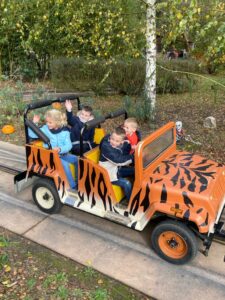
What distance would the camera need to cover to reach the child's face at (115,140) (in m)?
4.03

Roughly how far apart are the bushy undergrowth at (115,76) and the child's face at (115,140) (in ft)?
20.8

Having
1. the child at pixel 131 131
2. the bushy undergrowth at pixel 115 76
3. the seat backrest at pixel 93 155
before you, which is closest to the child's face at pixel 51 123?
the seat backrest at pixel 93 155

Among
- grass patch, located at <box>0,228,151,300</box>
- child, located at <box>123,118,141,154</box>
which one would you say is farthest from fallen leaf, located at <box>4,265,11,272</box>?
child, located at <box>123,118,141,154</box>

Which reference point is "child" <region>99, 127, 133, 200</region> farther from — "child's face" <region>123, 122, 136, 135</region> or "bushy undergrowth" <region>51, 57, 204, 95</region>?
"bushy undergrowth" <region>51, 57, 204, 95</region>

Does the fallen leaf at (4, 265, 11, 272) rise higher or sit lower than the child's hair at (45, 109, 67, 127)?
lower

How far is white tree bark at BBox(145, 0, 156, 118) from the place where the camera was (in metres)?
6.80

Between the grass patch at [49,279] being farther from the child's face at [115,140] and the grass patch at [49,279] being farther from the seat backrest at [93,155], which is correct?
the child's face at [115,140]

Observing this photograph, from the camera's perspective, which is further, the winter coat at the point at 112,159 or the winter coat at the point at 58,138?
the winter coat at the point at 58,138

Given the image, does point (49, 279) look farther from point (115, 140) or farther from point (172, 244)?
point (115, 140)

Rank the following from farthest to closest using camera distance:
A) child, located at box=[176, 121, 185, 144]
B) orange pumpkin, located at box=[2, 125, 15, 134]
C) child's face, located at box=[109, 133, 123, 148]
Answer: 1. orange pumpkin, located at box=[2, 125, 15, 134]
2. child, located at box=[176, 121, 185, 144]
3. child's face, located at box=[109, 133, 123, 148]

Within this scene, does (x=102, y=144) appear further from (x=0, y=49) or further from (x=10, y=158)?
(x=0, y=49)

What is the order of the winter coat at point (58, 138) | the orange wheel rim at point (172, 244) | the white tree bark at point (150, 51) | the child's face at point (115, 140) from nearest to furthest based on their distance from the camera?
the orange wheel rim at point (172, 244)
the child's face at point (115, 140)
the winter coat at point (58, 138)
the white tree bark at point (150, 51)

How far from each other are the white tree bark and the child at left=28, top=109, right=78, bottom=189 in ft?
10.9

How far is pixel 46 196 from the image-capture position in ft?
15.4
